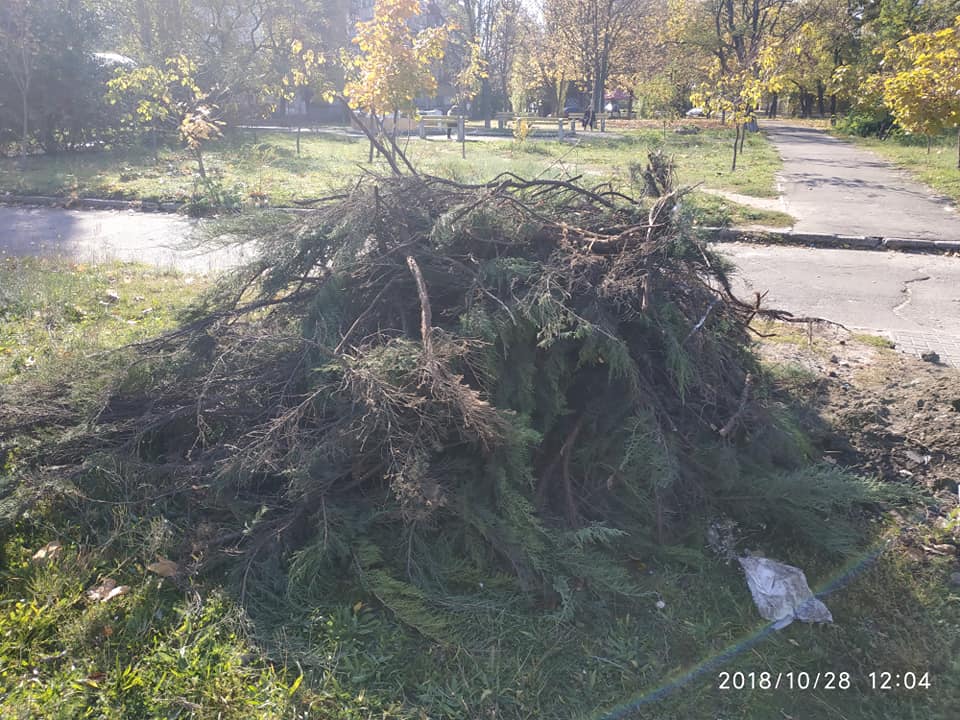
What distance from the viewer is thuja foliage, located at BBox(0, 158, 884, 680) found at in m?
2.83

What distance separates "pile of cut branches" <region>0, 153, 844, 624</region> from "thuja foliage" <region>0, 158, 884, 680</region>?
12mm

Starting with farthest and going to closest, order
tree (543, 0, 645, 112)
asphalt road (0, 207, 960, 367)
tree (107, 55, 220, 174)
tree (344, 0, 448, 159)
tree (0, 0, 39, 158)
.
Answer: tree (543, 0, 645, 112) < tree (0, 0, 39, 158) < tree (107, 55, 220, 174) < tree (344, 0, 448, 159) < asphalt road (0, 207, 960, 367)

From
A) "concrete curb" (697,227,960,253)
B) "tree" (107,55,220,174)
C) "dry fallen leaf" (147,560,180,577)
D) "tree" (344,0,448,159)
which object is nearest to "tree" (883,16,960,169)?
"concrete curb" (697,227,960,253)

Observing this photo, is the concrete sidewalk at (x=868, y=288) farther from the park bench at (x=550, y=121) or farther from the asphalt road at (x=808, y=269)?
the park bench at (x=550, y=121)

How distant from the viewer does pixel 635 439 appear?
304 centimetres

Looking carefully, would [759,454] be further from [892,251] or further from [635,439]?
[892,251]

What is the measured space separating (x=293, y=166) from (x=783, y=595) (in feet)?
53.1

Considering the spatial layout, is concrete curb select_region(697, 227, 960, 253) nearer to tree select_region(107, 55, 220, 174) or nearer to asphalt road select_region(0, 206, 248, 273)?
asphalt road select_region(0, 206, 248, 273)

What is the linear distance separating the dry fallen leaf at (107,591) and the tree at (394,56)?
1066 centimetres

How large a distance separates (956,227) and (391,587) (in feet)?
35.5

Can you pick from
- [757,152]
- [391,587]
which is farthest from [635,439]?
[757,152]

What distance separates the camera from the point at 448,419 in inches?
114

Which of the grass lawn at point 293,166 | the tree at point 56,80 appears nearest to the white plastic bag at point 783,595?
the grass lawn at point 293,166

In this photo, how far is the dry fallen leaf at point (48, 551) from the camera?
2.96 m
